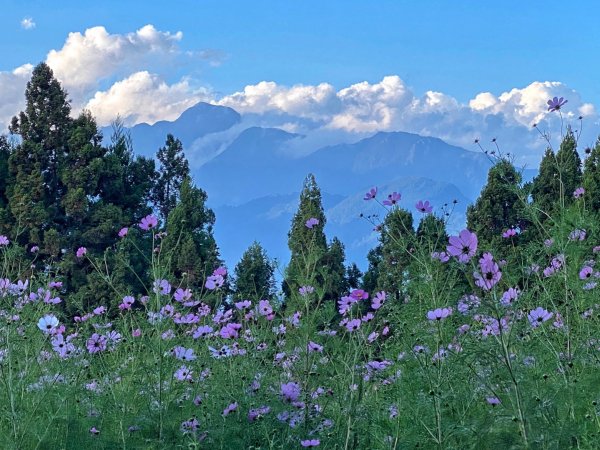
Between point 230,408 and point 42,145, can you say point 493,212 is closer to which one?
point 42,145

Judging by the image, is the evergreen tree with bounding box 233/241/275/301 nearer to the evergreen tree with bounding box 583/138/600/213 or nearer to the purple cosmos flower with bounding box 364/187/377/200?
the evergreen tree with bounding box 583/138/600/213

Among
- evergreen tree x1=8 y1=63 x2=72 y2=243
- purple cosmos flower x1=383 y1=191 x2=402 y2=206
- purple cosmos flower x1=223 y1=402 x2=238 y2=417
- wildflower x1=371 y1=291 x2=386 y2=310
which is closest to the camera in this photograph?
purple cosmos flower x1=223 y1=402 x2=238 y2=417

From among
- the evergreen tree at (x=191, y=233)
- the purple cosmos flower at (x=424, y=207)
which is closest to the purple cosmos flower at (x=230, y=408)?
the purple cosmos flower at (x=424, y=207)

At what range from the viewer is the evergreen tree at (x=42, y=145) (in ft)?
51.8

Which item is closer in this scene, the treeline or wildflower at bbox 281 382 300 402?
wildflower at bbox 281 382 300 402

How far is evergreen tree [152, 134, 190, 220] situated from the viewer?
19.8 meters

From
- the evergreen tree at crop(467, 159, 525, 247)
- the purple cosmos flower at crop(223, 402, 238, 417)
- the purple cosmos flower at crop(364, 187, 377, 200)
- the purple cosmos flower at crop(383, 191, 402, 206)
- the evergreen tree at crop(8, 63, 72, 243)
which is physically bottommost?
the purple cosmos flower at crop(223, 402, 238, 417)

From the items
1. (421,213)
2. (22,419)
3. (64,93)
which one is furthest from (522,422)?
(64,93)

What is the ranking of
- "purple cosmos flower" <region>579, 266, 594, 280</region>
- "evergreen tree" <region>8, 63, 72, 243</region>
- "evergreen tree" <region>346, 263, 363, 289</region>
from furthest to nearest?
1. "evergreen tree" <region>8, 63, 72, 243</region>
2. "evergreen tree" <region>346, 263, 363, 289</region>
3. "purple cosmos flower" <region>579, 266, 594, 280</region>

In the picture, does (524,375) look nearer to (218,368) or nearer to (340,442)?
(340,442)

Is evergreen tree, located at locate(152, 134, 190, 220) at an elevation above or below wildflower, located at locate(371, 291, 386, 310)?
above

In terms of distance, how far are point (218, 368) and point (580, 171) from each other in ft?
40.4

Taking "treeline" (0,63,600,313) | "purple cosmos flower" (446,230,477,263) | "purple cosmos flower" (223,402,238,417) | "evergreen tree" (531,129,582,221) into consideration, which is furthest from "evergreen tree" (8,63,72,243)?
"purple cosmos flower" (446,230,477,263)

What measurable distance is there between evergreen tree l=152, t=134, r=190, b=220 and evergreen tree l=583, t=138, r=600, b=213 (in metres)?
A: 10.6
